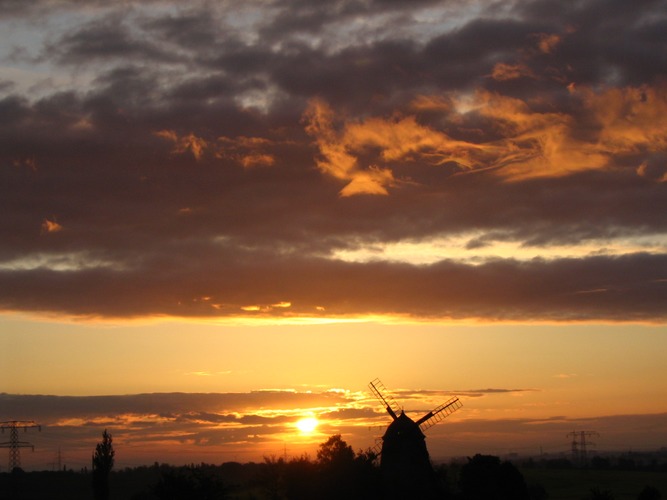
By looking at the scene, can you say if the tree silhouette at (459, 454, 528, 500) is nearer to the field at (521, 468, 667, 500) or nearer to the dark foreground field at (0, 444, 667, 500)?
the dark foreground field at (0, 444, 667, 500)

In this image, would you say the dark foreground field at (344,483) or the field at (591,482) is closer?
the dark foreground field at (344,483)

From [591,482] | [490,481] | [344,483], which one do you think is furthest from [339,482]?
[591,482]

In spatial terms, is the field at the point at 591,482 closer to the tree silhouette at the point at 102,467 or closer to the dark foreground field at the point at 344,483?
the dark foreground field at the point at 344,483

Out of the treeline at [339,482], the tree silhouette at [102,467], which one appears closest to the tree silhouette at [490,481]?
the treeline at [339,482]

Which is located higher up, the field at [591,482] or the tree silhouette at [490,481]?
the tree silhouette at [490,481]

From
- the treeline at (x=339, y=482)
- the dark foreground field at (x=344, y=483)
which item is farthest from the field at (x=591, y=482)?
the treeline at (x=339, y=482)

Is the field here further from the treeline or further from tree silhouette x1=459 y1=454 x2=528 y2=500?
tree silhouette x1=459 y1=454 x2=528 y2=500

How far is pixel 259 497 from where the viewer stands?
11875 centimetres

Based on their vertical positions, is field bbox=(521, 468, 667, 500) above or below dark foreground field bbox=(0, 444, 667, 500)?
below

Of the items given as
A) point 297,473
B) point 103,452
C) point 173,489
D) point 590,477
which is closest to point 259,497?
point 297,473

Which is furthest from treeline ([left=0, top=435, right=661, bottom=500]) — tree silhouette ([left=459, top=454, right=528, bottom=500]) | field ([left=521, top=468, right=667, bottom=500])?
field ([left=521, top=468, right=667, bottom=500])

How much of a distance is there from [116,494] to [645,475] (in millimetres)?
95155

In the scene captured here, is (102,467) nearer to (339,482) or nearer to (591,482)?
(339,482)

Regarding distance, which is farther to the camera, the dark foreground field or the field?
the field
